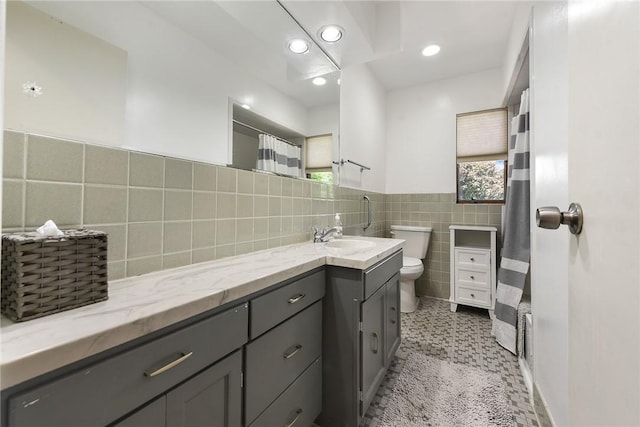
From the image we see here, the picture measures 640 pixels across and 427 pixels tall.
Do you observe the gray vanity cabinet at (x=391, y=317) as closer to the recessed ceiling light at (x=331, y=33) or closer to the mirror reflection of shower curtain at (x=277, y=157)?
the mirror reflection of shower curtain at (x=277, y=157)

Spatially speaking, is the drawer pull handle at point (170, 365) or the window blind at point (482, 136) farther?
the window blind at point (482, 136)

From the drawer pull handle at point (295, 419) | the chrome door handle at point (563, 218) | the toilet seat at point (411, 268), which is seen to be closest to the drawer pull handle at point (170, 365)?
the drawer pull handle at point (295, 419)

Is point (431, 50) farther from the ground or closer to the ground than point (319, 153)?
farther from the ground

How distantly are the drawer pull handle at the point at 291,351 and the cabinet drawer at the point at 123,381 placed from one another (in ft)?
0.97

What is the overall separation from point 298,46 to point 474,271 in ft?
8.17

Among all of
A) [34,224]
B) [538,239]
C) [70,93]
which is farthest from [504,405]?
[70,93]

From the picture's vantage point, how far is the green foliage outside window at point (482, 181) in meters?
2.68

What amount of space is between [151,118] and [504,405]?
2174 mm

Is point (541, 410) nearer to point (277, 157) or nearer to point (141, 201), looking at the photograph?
point (277, 157)

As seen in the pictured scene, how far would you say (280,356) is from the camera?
94 centimetres

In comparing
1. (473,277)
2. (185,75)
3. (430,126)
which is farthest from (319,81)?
(473,277)

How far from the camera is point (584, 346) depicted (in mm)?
473

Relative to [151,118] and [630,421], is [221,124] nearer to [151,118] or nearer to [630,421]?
[151,118]

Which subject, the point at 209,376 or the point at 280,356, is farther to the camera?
the point at 280,356
